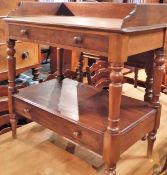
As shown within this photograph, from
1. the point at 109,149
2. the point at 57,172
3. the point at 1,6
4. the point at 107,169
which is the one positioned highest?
the point at 1,6

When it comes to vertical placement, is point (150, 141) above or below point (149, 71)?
below

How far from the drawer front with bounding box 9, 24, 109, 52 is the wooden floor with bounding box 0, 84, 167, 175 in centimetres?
65

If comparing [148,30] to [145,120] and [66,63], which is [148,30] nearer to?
[145,120]

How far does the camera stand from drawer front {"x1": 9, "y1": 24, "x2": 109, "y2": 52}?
3.36ft

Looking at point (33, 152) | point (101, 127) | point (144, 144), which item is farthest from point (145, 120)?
point (33, 152)

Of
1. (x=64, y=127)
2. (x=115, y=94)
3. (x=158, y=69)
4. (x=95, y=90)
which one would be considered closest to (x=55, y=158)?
(x=64, y=127)

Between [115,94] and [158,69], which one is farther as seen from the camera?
[158,69]

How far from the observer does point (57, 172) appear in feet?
4.39

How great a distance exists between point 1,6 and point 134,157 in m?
1.43

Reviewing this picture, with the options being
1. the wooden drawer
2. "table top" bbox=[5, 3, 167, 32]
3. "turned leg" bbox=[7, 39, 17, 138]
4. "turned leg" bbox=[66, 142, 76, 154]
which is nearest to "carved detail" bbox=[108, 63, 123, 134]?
"table top" bbox=[5, 3, 167, 32]

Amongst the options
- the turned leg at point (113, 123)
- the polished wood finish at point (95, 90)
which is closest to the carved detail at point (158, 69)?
the polished wood finish at point (95, 90)

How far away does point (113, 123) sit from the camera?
108 centimetres

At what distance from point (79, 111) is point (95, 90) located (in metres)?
0.31

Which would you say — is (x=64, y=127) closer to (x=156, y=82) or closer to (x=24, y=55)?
(x=156, y=82)
